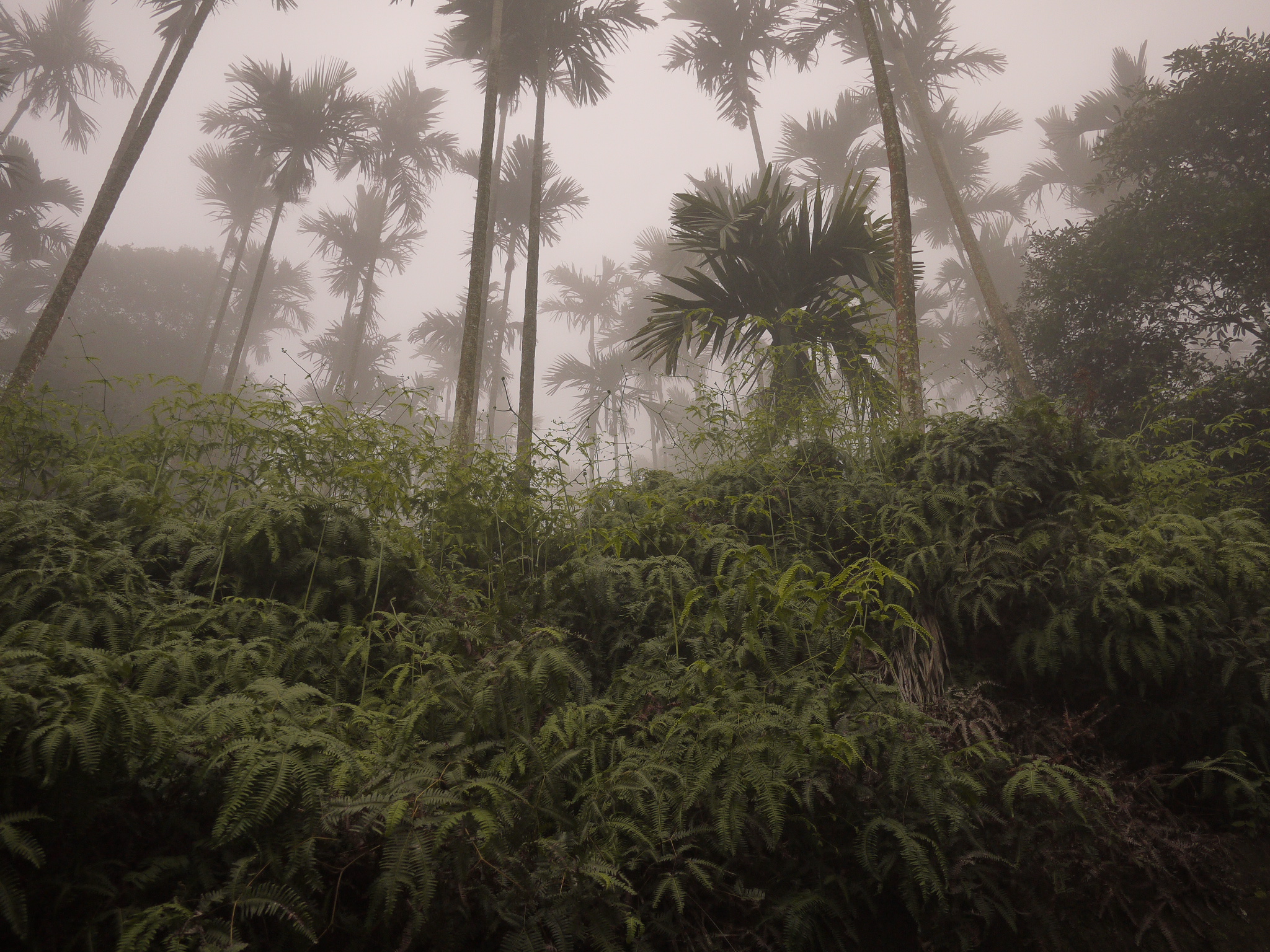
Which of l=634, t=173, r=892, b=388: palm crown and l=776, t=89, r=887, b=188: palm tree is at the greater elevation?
l=776, t=89, r=887, b=188: palm tree

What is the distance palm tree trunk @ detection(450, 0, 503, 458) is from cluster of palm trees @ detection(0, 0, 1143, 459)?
0.04m

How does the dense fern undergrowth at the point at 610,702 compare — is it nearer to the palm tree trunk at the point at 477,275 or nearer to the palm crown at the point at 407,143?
the palm tree trunk at the point at 477,275

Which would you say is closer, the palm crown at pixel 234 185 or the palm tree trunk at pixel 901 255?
the palm tree trunk at pixel 901 255

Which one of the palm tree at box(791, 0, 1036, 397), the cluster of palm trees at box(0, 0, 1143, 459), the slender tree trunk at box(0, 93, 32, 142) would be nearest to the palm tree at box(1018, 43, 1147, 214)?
the cluster of palm trees at box(0, 0, 1143, 459)

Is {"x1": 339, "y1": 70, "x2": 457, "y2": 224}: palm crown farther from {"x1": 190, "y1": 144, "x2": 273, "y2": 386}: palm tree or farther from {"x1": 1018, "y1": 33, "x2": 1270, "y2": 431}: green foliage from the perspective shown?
{"x1": 1018, "y1": 33, "x2": 1270, "y2": 431}: green foliage

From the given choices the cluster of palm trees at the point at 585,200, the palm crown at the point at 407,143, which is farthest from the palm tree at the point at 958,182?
the palm crown at the point at 407,143

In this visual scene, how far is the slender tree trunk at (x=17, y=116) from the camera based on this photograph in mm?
16906

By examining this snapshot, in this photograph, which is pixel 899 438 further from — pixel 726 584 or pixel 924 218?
pixel 924 218

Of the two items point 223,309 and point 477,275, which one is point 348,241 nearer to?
point 223,309

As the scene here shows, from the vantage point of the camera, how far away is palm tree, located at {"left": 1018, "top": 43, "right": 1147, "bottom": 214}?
1844cm

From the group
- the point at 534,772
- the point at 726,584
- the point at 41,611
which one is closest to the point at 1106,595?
the point at 726,584

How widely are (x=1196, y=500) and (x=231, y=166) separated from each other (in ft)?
93.3

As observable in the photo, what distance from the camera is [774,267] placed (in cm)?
684

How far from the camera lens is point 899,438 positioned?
418 centimetres
